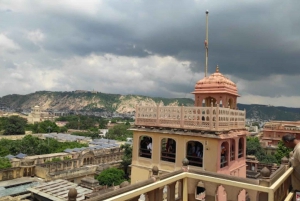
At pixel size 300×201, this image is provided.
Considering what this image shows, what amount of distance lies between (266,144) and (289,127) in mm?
5686

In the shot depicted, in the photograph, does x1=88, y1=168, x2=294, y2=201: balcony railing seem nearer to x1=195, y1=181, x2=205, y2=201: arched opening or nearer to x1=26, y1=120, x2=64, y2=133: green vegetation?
x1=195, y1=181, x2=205, y2=201: arched opening

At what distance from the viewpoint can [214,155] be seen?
12680 mm

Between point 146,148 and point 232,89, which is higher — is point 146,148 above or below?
below

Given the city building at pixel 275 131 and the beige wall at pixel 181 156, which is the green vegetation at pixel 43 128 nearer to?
the city building at pixel 275 131

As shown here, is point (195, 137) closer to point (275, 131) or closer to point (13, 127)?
point (275, 131)

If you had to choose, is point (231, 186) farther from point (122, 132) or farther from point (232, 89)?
point (122, 132)

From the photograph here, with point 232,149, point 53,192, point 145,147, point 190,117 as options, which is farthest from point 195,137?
point 53,192


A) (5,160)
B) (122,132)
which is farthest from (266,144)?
(122,132)

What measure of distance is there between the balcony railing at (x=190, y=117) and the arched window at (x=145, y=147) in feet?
4.17

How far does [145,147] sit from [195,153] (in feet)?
10.8

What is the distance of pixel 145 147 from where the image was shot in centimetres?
1574

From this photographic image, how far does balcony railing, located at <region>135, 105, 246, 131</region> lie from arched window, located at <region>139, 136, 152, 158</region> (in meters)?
1.27

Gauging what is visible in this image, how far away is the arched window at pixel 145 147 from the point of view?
15.3 m

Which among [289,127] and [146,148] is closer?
[146,148]
